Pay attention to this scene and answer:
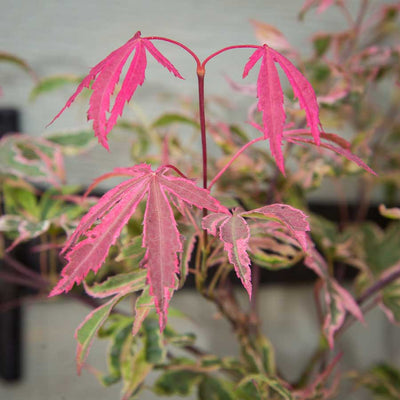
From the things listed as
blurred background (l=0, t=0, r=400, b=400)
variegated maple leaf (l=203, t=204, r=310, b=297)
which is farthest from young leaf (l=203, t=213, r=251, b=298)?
blurred background (l=0, t=0, r=400, b=400)

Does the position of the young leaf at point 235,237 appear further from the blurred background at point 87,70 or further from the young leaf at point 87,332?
the blurred background at point 87,70

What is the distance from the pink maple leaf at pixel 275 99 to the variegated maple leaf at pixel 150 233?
0.17ft

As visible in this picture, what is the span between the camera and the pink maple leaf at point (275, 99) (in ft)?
0.80

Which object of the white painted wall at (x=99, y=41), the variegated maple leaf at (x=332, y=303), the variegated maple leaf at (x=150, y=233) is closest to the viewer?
the variegated maple leaf at (x=150, y=233)

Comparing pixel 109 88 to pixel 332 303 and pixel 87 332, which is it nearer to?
pixel 87 332

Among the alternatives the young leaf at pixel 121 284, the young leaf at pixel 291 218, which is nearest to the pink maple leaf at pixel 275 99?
the young leaf at pixel 291 218

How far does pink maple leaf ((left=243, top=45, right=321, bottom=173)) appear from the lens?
24 cm

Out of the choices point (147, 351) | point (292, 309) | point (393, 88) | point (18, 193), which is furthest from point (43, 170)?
point (393, 88)

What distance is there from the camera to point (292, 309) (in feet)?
2.36

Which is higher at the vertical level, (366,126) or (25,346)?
(366,126)

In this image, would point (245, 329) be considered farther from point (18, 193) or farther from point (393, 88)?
point (393, 88)

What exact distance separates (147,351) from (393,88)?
2.08 ft

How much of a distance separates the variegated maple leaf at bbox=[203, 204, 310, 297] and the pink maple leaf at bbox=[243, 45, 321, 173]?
43mm

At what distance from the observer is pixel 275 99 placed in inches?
9.8
